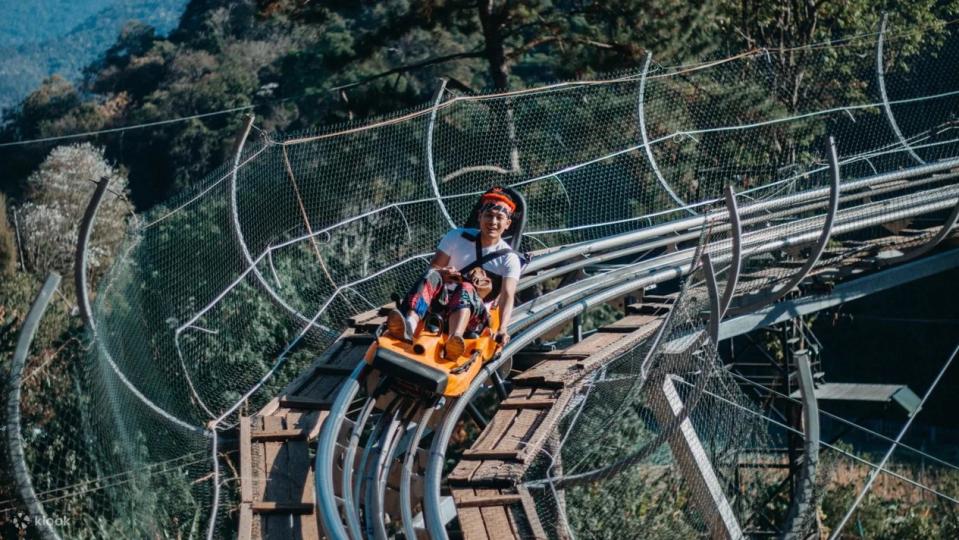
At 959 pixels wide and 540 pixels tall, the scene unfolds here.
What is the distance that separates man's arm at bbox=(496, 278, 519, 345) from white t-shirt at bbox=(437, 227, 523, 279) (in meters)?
0.09

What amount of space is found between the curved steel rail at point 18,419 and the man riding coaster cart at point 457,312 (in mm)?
1679

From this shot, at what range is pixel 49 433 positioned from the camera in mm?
7984

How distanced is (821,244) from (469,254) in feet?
7.64

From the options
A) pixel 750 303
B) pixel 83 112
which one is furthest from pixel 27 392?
pixel 83 112

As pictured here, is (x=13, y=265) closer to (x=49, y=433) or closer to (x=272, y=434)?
(x=49, y=433)

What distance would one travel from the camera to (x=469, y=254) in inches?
299

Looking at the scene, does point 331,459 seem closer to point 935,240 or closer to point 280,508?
point 280,508

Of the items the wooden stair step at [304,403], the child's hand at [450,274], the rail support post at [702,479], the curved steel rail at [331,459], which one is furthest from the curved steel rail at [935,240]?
the wooden stair step at [304,403]

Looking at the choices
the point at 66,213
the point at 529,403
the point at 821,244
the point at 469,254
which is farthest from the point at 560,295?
the point at 66,213

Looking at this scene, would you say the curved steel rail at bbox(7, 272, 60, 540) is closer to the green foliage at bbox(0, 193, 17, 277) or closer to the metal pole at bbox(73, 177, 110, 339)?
the metal pole at bbox(73, 177, 110, 339)

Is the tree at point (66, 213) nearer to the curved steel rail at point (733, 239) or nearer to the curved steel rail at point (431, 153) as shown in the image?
the curved steel rail at point (431, 153)

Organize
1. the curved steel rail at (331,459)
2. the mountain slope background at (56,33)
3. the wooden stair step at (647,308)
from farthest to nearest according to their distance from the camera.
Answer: the mountain slope background at (56,33) → the wooden stair step at (647,308) → the curved steel rail at (331,459)

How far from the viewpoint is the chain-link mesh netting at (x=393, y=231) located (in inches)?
273

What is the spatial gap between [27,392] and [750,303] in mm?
4856
